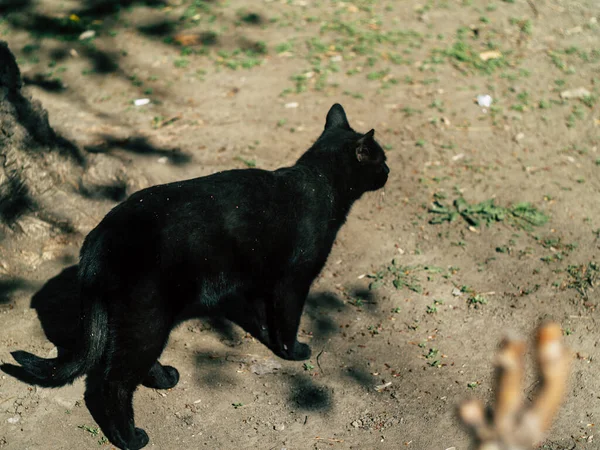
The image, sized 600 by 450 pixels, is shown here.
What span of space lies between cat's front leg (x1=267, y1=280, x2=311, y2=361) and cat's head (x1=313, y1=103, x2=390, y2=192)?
94cm

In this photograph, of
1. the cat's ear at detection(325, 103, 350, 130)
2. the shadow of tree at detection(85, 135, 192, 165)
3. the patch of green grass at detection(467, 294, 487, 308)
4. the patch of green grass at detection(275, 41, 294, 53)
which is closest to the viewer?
the patch of green grass at detection(467, 294, 487, 308)

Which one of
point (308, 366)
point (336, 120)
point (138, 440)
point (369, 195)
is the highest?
point (336, 120)

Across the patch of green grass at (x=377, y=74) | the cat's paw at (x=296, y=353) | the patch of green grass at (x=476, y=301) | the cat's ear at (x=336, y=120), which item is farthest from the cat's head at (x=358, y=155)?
the patch of green grass at (x=377, y=74)

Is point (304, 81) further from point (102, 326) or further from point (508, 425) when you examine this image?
point (508, 425)

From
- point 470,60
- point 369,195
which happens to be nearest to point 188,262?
point 369,195

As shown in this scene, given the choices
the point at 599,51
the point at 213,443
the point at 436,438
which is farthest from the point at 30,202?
the point at 599,51

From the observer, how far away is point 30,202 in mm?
5117

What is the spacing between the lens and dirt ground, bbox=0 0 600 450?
4.04 m

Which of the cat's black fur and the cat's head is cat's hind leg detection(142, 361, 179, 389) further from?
the cat's head

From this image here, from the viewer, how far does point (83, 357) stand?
11.6 ft

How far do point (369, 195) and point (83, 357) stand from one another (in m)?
3.41

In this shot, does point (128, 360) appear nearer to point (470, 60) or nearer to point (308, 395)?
point (308, 395)

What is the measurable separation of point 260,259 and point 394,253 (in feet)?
6.00

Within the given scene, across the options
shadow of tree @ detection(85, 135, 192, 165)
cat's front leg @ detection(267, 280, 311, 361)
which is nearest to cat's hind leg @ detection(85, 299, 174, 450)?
cat's front leg @ detection(267, 280, 311, 361)
